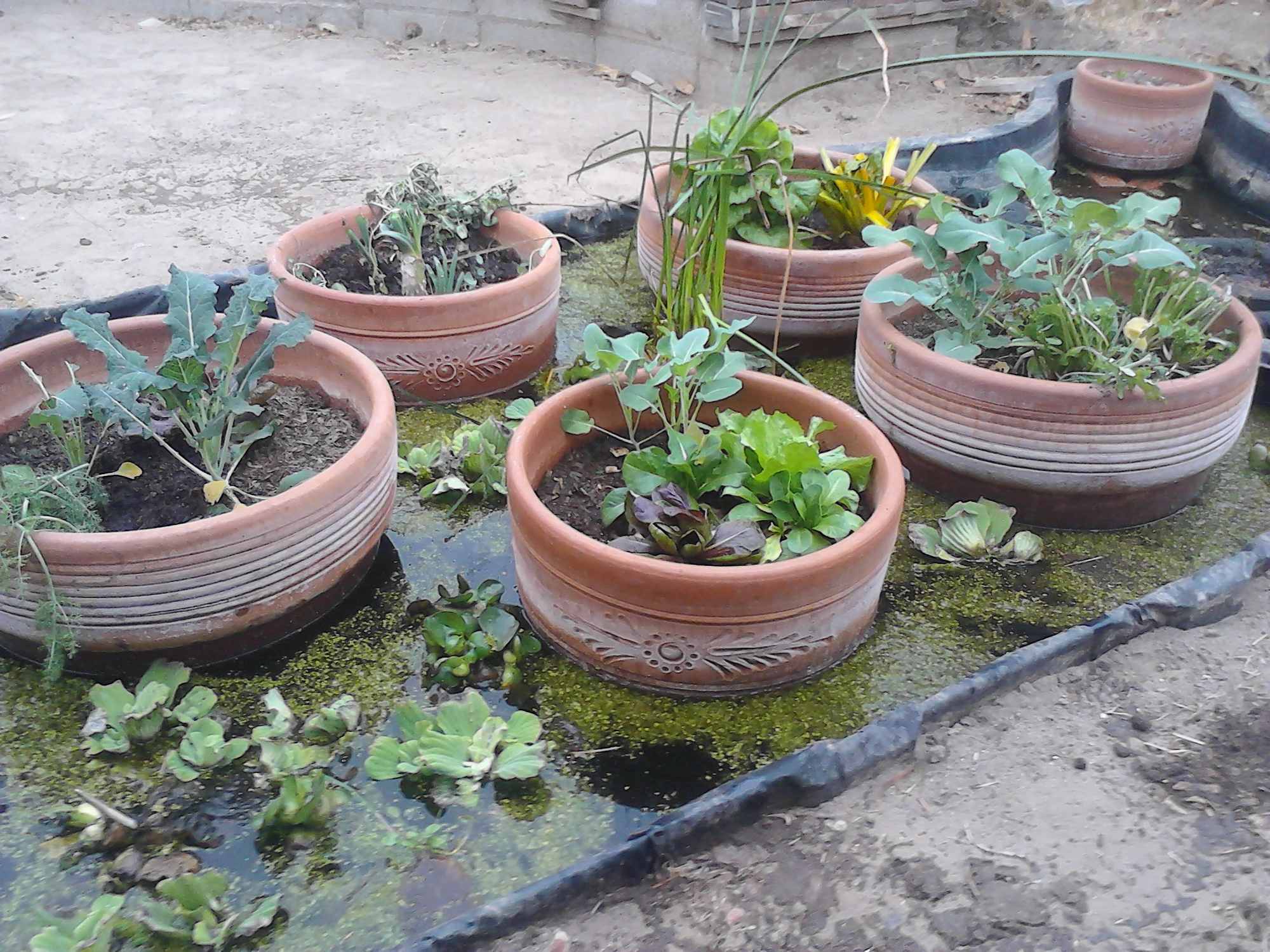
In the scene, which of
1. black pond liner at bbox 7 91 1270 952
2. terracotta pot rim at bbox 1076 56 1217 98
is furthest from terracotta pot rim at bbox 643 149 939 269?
terracotta pot rim at bbox 1076 56 1217 98

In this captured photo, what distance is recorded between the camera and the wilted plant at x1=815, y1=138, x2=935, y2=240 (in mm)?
2762

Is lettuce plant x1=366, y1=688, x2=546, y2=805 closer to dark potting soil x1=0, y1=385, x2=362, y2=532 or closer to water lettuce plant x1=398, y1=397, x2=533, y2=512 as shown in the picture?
dark potting soil x1=0, y1=385, x2=362, y2=532

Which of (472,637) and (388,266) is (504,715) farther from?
(388,266)

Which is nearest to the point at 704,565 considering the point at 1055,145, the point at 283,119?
the point at 1055,145

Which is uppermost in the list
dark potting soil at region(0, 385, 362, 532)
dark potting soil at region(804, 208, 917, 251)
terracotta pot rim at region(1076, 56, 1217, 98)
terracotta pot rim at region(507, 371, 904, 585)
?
terracotta pot rim at region(1076, 56, 1217, 98)

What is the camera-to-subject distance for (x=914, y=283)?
219cm

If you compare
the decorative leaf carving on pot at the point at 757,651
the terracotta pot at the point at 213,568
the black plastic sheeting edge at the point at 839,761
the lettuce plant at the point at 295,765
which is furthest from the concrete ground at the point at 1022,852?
the terracotta pot at the point at 213,568

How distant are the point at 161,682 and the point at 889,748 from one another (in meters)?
1.16

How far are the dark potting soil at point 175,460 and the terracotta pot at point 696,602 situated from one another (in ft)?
1.39

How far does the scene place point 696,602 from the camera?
5.28 feet

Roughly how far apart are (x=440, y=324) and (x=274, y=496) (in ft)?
2.54

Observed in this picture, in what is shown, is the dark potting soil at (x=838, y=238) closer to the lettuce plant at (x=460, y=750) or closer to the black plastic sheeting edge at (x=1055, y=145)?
the black plastic sheeting edge at (x=1055, y=145)

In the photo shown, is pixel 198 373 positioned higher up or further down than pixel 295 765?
higher up

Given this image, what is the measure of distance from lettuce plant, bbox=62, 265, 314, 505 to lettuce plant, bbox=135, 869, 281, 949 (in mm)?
646
